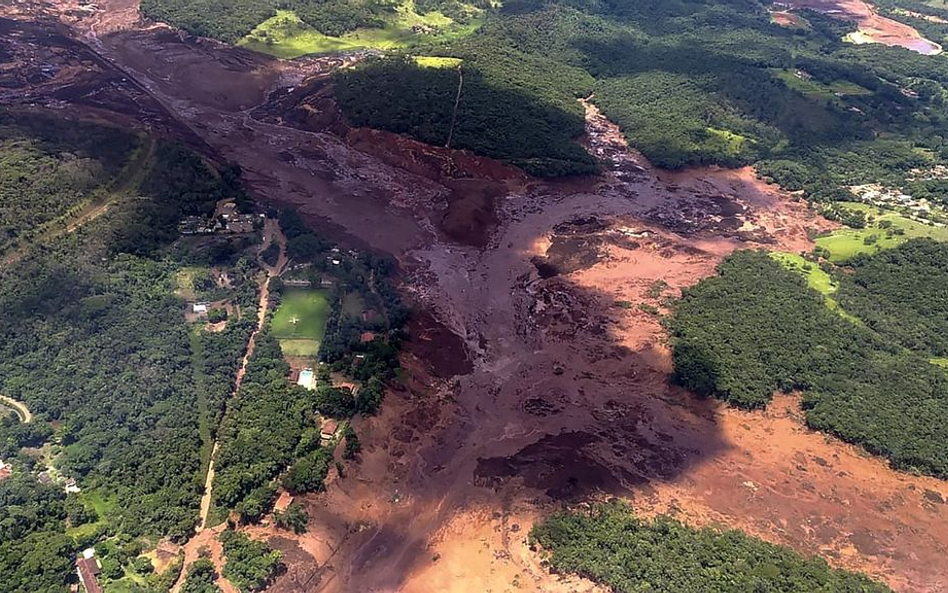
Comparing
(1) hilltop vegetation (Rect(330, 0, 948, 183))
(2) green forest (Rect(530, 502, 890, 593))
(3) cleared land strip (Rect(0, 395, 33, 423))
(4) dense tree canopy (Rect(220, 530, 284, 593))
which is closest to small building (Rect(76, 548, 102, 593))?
(4) dense tree canopy (Rect(220, 530, 284, 593))

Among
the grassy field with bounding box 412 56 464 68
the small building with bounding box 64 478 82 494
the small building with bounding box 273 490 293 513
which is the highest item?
the grassy field with bounding box 412 56 464 68

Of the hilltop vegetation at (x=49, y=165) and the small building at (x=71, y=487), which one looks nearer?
the small building at (x=71, y=487)

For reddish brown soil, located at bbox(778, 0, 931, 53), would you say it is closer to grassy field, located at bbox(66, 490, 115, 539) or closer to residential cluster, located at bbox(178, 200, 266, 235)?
residential cluster, located at bbox(178, 200, 266, 235)

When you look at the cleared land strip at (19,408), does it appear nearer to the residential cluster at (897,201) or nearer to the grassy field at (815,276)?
the grassy field at (815,276)

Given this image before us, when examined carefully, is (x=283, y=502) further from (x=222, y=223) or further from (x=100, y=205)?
(x=100, y=205)

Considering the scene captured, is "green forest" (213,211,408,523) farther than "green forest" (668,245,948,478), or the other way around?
"green forest" (668,245,948,478)

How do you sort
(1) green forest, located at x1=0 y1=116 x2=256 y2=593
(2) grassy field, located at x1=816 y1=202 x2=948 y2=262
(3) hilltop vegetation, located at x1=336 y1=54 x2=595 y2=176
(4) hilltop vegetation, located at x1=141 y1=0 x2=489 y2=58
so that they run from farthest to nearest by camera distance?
1. (4) hilltop vegetation, located at x1=141 y1=0 x2=489 y2=58
2. (3) hilltop vegetation, located at x1=336 y1=54 x2=595 y2=176
3. (2) grassy field, located at x1=816 y1=202 x2=948 y2=262
4. (1) green forest, located at x1=0 y1=116 x2=256 y2=593

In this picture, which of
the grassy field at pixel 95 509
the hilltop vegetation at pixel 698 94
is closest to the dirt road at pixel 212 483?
the grassy field at pixel 95 509
